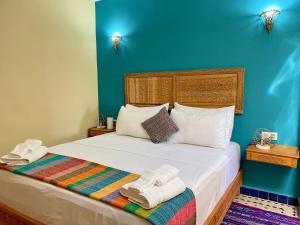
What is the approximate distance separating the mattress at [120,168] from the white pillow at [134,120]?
240 mm

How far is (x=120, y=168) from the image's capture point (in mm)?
1818

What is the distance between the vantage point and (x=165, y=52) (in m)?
3.28

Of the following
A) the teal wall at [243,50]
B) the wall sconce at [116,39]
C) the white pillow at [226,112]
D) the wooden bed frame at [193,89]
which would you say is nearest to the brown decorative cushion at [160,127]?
the white pillow at [226,112]

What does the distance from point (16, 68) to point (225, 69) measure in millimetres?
2665

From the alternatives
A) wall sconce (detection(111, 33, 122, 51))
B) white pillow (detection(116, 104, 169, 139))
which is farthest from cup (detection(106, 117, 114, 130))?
wall sconce (detection(111, 33, 122, 51))

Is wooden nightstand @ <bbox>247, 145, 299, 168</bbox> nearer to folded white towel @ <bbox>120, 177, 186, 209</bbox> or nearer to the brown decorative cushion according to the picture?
the brown decorative cushion

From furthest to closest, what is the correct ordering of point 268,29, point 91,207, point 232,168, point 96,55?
point 96,55, point 268,29, point 232,168, point 91,207

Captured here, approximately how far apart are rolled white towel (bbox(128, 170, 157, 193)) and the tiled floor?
1720 millimetres

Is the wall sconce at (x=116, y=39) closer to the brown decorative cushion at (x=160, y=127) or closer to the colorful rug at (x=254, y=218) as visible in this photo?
the brown decorative cushion at (x=160, y=127)

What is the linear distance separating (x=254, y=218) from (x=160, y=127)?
1.36 metres

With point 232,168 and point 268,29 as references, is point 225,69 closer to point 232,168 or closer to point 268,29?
point 268,29

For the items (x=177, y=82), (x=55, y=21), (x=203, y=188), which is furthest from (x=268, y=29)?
(x=55, y=21)

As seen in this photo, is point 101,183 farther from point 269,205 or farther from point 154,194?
point 269,205

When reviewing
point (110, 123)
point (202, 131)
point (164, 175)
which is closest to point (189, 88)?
point (202, 131)
